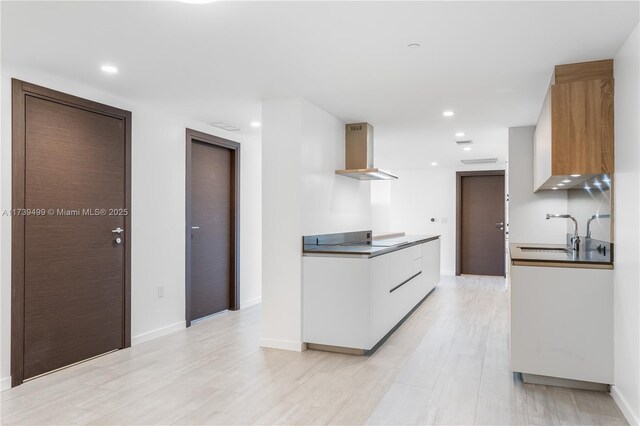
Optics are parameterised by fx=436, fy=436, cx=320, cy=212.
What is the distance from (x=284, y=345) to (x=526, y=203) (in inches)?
121

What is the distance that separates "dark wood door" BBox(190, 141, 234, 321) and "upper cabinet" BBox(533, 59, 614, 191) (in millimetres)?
3458

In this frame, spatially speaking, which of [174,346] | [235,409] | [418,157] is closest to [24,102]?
[174,346]

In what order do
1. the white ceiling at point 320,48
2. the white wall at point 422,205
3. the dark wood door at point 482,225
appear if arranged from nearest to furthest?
1. the white ceiling at point 320,48
2. the dark wood door at point 482,225
3. the white wall at point 422,205

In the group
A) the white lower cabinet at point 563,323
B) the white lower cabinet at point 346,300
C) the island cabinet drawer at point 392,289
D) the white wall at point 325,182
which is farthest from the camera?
the white wall at point 325,182

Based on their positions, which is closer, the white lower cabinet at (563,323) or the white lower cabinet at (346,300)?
the white lower cabinet at (563,323)

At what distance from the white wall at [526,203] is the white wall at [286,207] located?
2.36 m

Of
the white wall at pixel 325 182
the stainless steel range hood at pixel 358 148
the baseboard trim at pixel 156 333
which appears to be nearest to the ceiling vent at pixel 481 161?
the white wall at pixel 325 182

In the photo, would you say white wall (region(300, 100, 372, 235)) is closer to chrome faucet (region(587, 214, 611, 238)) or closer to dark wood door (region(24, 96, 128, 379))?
dark wood door (region(24, 96, 128, 379))

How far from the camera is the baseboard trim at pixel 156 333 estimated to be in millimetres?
3906

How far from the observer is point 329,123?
171 inches

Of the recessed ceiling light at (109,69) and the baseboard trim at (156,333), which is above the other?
the recessed ceiling light at (109,69)

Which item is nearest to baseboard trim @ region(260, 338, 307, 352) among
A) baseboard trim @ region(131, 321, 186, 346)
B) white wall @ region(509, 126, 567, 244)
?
baseboard trim @ region(131, 321, 186, 346)

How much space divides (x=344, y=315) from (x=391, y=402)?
40.7 inches

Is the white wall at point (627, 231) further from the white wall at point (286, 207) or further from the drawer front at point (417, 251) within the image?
the drawer front at point (417, 251)
